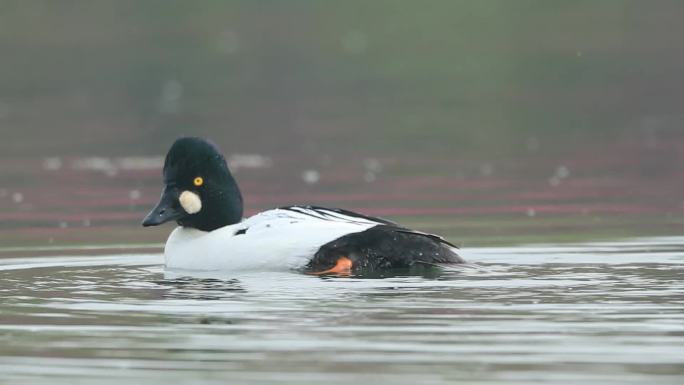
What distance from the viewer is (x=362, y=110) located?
80.4 ft

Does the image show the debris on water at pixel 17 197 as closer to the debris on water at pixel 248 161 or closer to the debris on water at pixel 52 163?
the debris on water at pixel 52 163

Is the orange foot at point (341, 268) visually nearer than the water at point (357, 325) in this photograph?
No

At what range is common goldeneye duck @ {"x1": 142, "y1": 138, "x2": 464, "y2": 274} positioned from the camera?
11.2 m

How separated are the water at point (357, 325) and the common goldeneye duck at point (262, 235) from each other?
0.60ft

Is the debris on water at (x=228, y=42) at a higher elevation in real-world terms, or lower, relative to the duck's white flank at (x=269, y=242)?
higher

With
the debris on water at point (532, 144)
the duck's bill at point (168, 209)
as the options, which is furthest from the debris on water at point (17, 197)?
the debris on water at point (532, 144)

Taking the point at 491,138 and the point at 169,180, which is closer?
the point at 169,180

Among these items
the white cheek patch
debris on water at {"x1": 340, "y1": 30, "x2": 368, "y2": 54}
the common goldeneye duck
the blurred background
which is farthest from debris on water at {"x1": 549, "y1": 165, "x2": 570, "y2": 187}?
debris on water at {"x1": 340, "y1": 30, "x2": 368, "y2": 54}

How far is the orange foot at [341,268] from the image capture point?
36.4 feet

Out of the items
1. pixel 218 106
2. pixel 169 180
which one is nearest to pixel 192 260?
pixel 169 180

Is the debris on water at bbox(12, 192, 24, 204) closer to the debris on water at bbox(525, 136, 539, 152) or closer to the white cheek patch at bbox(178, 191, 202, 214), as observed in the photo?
the white cheek patch at bbox(178, 191, 202, 214)

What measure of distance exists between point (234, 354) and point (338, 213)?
10.0ft

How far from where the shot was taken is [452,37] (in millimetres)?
31953

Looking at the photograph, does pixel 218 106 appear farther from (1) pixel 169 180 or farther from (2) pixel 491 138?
(1) pixel 169 180
